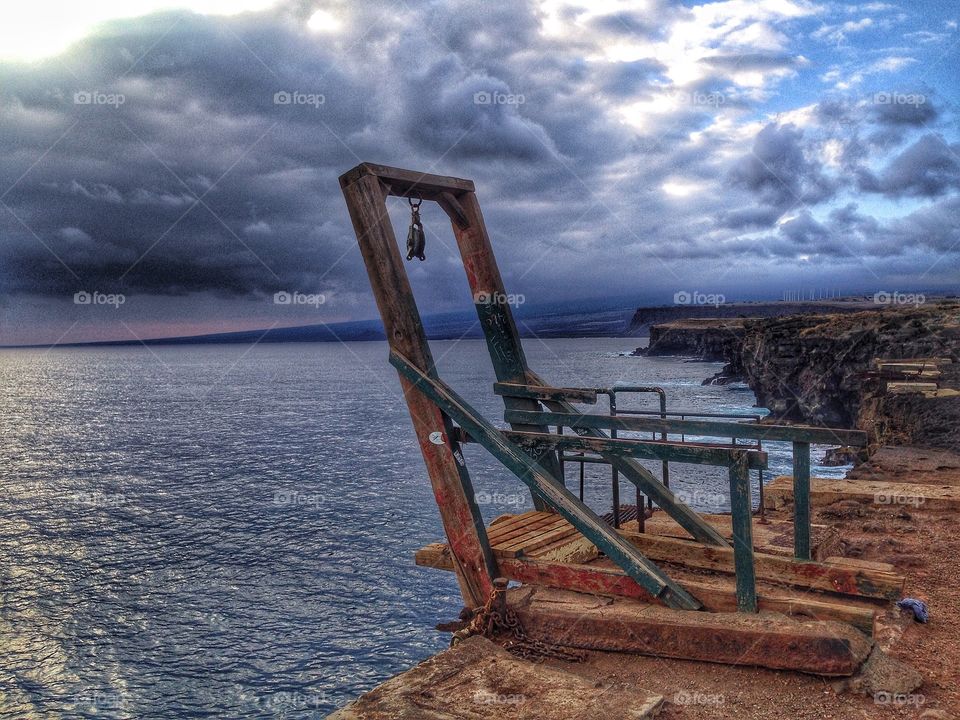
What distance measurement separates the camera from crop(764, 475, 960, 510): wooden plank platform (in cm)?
983

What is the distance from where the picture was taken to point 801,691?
→ 4.31 meters

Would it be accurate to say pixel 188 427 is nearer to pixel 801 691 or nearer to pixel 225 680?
pixel 225 680

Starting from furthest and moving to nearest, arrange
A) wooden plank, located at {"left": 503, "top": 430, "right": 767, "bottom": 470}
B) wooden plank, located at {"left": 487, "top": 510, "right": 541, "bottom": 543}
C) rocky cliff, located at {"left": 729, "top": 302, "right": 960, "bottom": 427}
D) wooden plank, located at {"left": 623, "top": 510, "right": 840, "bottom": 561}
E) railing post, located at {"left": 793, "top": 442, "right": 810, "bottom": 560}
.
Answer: rocky cliff, located at {"left": 729, "top": 302, "right": 960, "bottom": 427}, wooden plank, located at {"left": 487, "top": 510, "right": 541, "bottom": 543}, wooden plank, located at {"left": 623, "top": 510, "right": 840, "bottom": 561}, railing post, located at {"left": 793, "top": 442, "right": 810, "bottom": 560}, wooden plank, located at {"left": 503, "top": 430, "right": 767, "bottom": 470}

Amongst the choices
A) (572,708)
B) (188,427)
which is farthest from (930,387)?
(188,427)

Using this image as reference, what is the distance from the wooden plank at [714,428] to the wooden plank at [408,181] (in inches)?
101

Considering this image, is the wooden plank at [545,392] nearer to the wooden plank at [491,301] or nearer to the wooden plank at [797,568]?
the wooden plank at [491,301]

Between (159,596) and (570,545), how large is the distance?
1651cm

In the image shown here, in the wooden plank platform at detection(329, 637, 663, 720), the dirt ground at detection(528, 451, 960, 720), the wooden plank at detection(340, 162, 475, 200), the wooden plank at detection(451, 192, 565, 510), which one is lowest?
the dirt ground at detection(528, 451, 960, 720)

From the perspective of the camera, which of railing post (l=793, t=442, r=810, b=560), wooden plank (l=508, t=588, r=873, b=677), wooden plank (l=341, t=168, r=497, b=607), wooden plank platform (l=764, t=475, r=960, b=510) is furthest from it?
wooden plank platform (l=764, t=475, r=960, b=510)

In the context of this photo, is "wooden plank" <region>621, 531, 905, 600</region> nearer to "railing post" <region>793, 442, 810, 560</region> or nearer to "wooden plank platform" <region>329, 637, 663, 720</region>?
"railing post" <region>793, 442, 810, 560</region>

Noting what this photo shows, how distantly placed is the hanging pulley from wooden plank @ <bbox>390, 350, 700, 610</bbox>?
137 cm

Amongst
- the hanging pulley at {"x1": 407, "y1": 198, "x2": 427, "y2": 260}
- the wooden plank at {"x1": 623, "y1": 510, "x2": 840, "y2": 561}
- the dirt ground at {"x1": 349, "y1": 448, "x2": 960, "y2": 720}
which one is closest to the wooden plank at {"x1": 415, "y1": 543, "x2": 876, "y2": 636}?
the dirt ground at {"x1": 349, "y1": 448, "x2": 960, "y2": 720}

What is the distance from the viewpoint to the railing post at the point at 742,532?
15.4 feet

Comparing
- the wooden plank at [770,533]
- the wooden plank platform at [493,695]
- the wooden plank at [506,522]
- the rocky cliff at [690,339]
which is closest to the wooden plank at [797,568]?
the wooden plank at [770,533]
